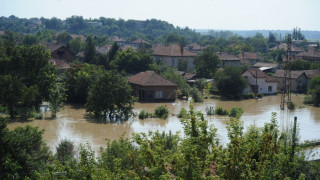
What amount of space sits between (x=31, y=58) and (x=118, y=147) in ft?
57.5

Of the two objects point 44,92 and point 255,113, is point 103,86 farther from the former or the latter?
point 255,113

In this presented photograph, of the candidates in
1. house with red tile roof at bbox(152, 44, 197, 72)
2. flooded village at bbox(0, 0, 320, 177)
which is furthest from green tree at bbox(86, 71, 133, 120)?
house with red tile roof at bbox(152, 44, 197, 72)

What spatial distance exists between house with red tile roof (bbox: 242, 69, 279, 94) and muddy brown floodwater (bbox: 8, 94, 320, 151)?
20.7 feet

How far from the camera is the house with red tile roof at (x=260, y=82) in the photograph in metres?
48.4

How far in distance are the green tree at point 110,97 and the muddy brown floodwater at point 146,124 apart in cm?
100

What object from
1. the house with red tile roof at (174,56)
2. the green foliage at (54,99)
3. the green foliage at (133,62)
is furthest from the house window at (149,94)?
the house with red tile roof at (174,56)

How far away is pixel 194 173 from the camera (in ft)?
27.3

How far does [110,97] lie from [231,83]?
60.3 ft

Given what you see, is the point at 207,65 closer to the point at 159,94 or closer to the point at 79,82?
the point at 159,94

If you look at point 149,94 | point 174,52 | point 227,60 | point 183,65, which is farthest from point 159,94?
point 227,60

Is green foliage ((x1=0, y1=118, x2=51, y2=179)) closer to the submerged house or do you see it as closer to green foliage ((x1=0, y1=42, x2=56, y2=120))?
green foliage ((x1=0, y1=42, x2=56, y2=120))

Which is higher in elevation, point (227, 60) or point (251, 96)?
point (227, 60)

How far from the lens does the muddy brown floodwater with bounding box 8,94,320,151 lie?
25297 mm

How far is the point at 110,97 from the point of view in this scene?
29.9 m
